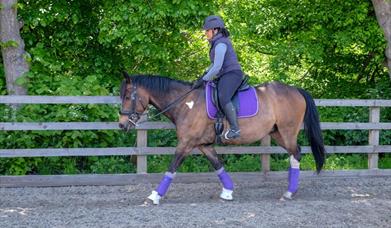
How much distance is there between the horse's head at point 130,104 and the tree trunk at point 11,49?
102 inches

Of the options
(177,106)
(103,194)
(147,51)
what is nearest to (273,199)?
(177,106)

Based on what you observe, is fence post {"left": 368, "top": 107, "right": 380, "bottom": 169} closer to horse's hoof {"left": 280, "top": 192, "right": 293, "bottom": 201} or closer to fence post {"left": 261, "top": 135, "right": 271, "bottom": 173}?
fence post {"left": 261, "top": 135, "right": 271, "bottom": 173}

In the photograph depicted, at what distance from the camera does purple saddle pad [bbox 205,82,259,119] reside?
726 centimetres

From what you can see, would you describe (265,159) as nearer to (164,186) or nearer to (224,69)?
(224,69)

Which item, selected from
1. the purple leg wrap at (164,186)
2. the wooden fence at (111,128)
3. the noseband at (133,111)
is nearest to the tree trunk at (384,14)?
the wooden fence at (111,128)

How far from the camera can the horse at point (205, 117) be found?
7141 mm

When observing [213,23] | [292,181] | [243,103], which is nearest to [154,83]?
[213,23]

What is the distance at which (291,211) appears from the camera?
266 inches

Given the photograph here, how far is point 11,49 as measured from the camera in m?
8.88

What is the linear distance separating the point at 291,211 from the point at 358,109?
5.22m

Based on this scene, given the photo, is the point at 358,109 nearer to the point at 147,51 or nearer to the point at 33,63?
the point at 147,51

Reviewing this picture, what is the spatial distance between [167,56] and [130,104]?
10.4 ft

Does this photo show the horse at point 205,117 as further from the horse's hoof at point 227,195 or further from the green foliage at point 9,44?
the green foliage at point 9,44

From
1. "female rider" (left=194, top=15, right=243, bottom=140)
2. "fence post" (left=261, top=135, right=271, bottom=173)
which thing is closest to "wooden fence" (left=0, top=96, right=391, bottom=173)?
"fence post" (left=261, top=135, right=271, bottom=173)
